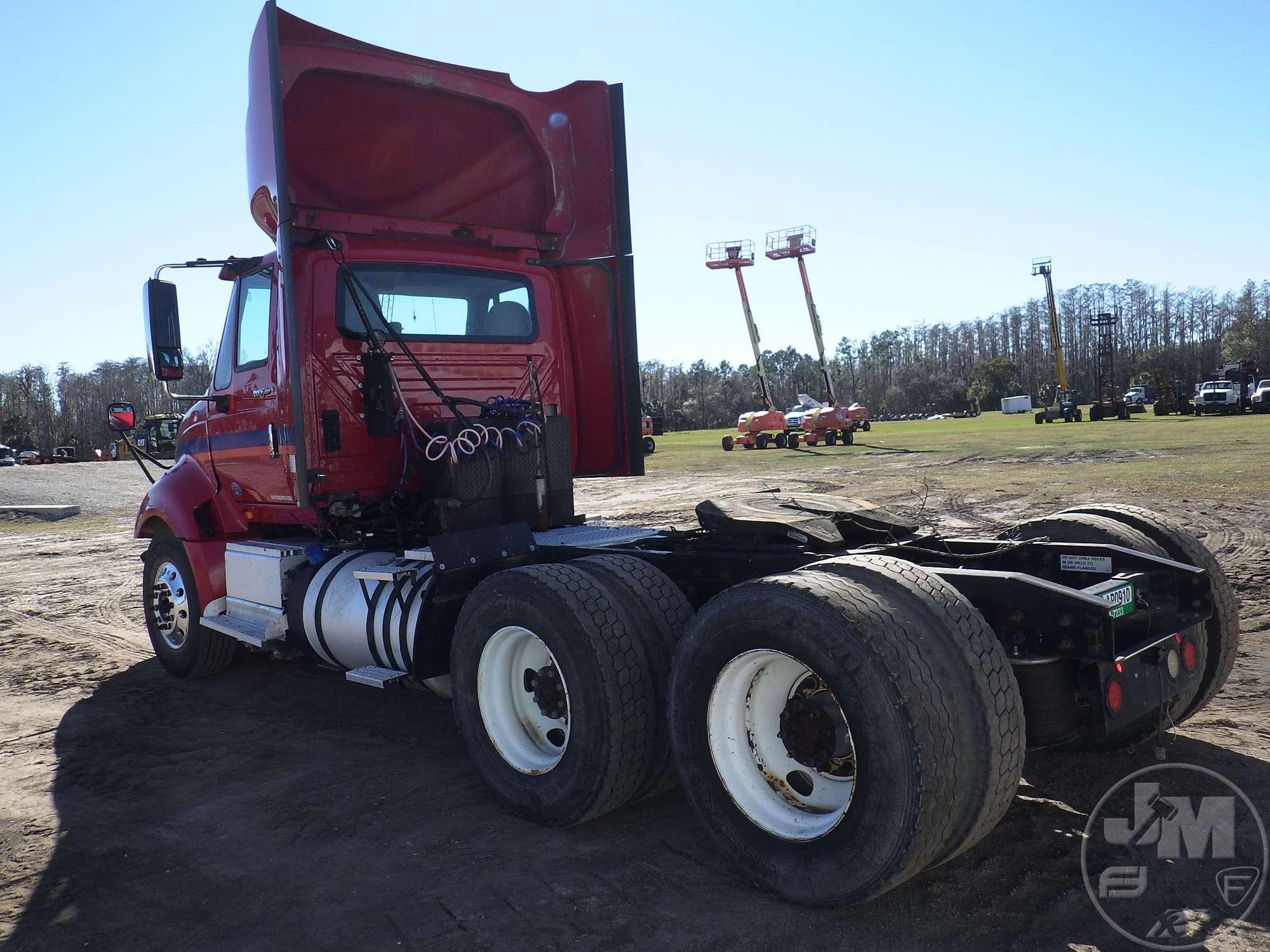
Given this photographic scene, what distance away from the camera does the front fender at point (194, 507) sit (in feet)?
22.2

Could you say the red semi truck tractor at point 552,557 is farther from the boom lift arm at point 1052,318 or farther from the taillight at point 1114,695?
the boom lift arm at point 1052,318

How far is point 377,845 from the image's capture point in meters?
3.92

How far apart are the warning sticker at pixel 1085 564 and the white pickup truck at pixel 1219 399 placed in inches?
1993

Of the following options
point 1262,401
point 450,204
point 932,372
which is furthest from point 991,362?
point 450,204

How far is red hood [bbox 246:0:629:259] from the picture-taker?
5.47 meters

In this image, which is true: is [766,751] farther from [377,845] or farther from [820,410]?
[820,410]

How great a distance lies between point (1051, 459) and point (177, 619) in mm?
19768

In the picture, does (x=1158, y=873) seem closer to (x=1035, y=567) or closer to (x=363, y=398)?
(x=1035, y=567)

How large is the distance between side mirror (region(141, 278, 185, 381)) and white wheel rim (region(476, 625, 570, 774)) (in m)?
3.29

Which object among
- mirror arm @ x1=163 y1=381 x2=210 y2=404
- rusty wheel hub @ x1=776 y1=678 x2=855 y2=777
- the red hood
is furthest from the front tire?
rusty wheel hub @ x1=776 y1=678 x2=855 y2=777

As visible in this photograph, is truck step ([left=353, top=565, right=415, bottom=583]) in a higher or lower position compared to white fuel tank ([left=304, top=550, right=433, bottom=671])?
higher

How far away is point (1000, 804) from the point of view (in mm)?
2988

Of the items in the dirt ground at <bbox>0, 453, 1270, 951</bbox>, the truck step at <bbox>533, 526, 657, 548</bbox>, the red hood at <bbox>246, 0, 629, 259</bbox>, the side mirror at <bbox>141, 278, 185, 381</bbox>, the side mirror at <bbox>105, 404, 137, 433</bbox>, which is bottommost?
the dirt ground at <bbox>0, 453, 1270, 951</bbox>

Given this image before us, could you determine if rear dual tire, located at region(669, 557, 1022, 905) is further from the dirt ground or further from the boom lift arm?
the boom lift arm
